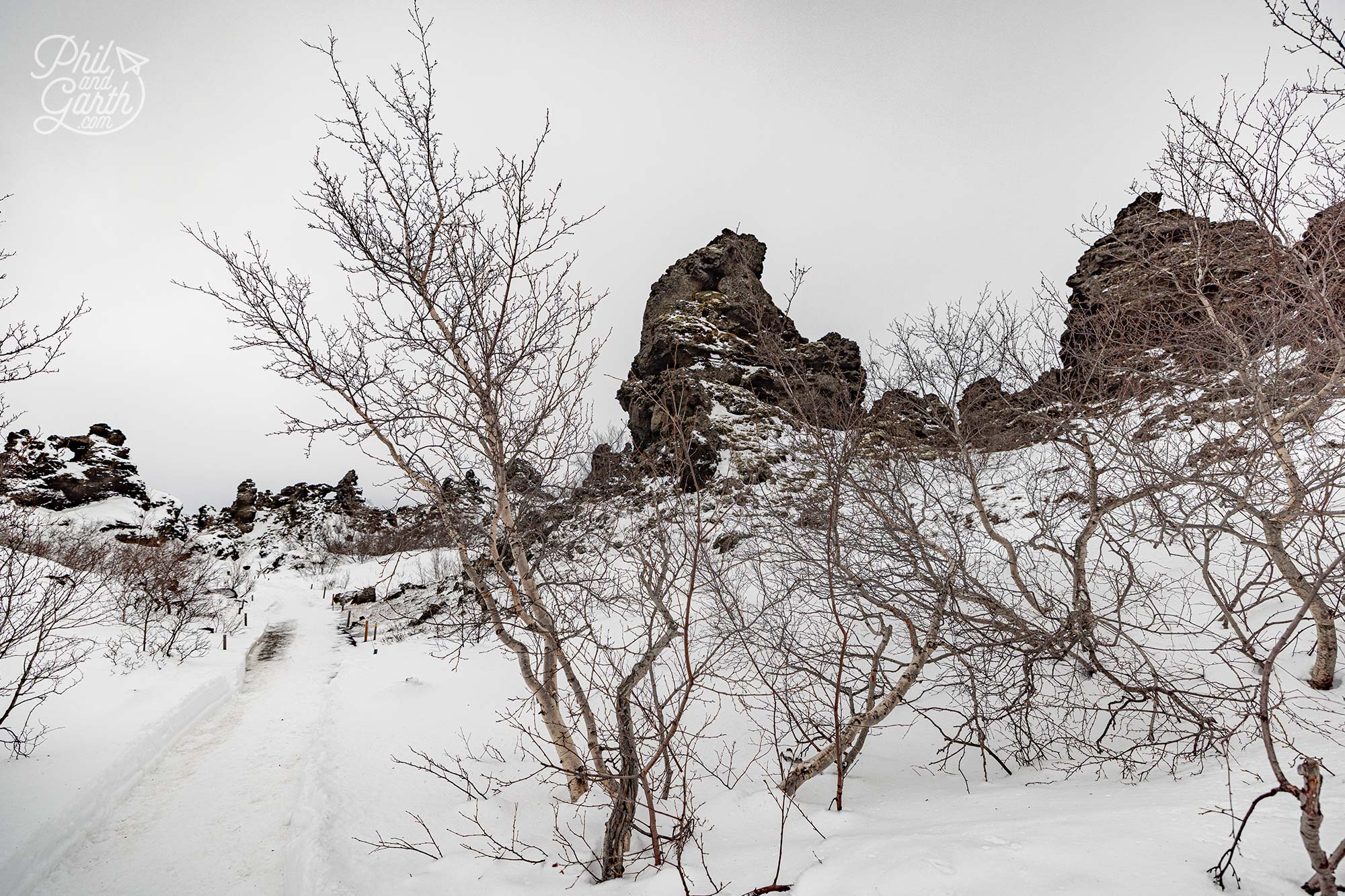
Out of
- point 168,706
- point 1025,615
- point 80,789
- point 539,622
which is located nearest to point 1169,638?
point 1025,615

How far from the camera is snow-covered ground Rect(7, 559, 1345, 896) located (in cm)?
259

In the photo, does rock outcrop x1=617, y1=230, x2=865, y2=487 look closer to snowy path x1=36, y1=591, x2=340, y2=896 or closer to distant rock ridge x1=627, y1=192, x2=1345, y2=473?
distant rock ridge x1=627, y1=192, x2=1345, y2=473

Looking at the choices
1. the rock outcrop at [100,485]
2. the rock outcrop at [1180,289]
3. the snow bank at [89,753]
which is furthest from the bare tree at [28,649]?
the rock outcrop at [100,485]

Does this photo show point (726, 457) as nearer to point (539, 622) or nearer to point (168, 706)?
point (539, 622)

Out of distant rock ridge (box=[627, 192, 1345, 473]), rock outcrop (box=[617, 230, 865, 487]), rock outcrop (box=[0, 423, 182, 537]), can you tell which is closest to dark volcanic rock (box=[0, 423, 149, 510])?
rock outcrop (box=[0, 423, 182, 537])

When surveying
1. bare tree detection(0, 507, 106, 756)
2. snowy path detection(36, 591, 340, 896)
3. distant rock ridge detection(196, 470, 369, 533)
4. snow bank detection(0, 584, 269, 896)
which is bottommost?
snowy path detection(36, 591, 340, 896)

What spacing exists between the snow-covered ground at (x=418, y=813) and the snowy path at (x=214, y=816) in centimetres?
3

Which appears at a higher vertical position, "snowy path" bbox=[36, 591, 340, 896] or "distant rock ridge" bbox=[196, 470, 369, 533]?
"distant rock ridge" bbox=[196, 470, 369, 533]

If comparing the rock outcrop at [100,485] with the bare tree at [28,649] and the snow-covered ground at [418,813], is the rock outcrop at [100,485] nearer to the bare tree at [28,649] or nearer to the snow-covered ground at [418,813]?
the bare tree at [28,649]

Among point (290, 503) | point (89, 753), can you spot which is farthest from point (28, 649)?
point (290, 503)

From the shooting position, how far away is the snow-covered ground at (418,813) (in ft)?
8.49

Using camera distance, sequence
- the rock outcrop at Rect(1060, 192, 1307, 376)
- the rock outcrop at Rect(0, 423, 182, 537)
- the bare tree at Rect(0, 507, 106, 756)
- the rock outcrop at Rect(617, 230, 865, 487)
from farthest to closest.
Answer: the rock outcrop at Rect(0, 423, 182, 537), the rock outcrop at Rect(617, 230, 865, 487), the bare tree at Rect(0, 507, 106, 756), the rock outcrop at Rect(1060, 192, 1307, 376)

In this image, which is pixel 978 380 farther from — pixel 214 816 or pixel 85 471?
pixel 85 471

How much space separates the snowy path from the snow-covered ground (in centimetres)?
3
